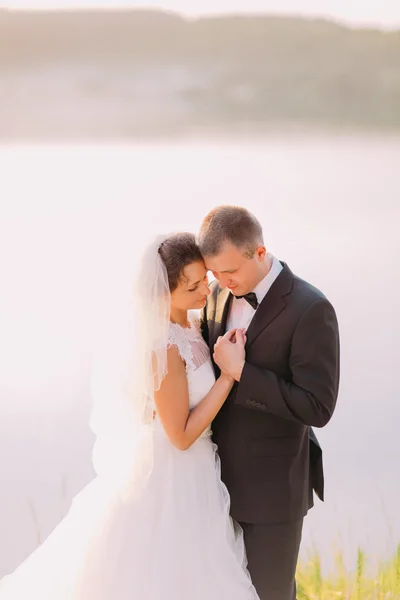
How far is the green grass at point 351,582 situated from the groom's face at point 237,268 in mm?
1613

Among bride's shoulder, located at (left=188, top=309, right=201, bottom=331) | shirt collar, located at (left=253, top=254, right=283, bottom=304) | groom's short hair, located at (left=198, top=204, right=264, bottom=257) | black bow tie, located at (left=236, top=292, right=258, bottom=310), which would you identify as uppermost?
groom's short hair, located at (left=198, top=204, right=264, bottom=257)

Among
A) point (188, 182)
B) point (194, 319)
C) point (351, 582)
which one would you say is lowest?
point (351, 582)

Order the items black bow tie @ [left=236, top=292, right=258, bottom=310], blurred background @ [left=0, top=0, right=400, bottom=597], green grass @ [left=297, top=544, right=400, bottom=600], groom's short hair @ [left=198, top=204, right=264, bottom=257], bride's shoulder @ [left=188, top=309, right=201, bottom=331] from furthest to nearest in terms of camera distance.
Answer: blurred background @ [left=0, top=0, right=400, bottom=597], green grass @ [left=297, top=544, right=400, bottom=600], bride's shoulder @ [left=188, top=309, right=201, bottom=331], black bow tie @ [left=236, top=292, right=258, bottom=310], groom's short hair @ [left=198, top=204, right=264, bottom=257]

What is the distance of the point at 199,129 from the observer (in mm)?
7109

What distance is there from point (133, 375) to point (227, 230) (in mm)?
491

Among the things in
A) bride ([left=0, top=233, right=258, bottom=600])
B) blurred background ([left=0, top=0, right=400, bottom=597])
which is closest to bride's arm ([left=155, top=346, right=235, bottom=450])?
bride ([left=0, top=233, right=258, bottom=600])

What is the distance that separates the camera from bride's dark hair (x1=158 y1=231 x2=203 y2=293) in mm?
2311

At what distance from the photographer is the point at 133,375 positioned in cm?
236

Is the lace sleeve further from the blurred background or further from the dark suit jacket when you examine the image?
the blurred background

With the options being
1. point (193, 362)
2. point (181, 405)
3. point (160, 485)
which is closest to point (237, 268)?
point (193, 362)

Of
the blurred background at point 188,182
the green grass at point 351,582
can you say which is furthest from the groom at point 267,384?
the blurred background at point 188,182

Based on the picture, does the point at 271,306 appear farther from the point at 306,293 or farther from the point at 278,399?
the point at 278,399

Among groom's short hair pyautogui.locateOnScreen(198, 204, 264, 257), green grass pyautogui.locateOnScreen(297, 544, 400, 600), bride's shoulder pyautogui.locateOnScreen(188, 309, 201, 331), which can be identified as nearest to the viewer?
groom's short hair pyautogui.locateOnScreen(198, 204, 264, 257)

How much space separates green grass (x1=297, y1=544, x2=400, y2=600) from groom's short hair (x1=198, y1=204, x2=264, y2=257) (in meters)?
1.75
